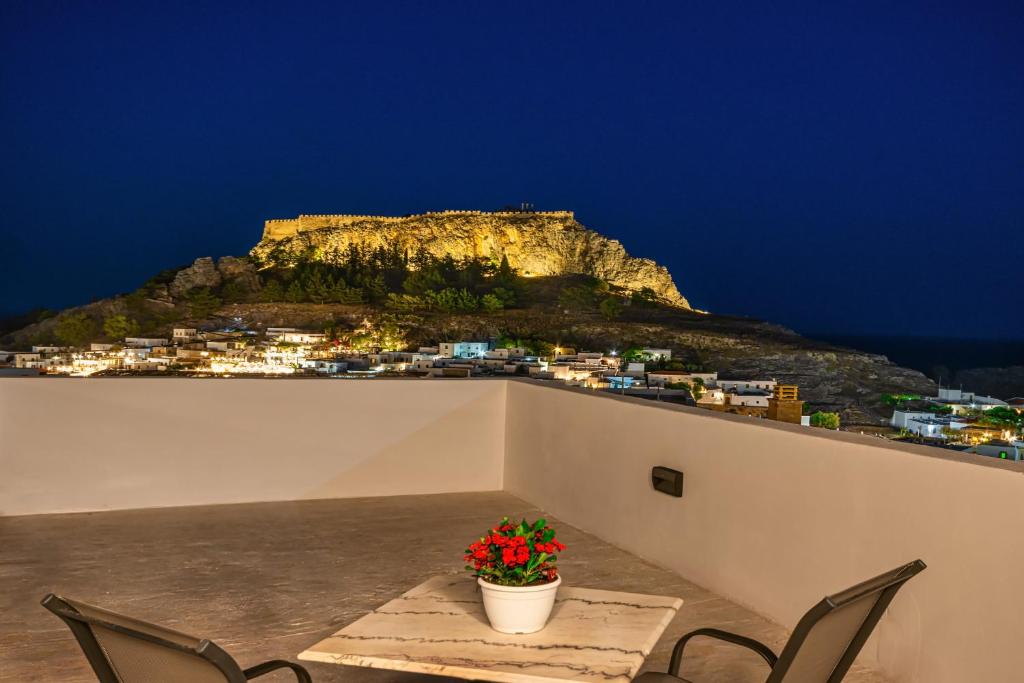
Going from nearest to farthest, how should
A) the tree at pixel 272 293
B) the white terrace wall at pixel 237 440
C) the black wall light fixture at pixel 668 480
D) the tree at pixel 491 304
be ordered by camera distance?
the black wall light fixture at pixel 668 480 → the white terrace wall at pixel 237 440 → the tree at pixel 491 304 → the tree at pixel 272 293

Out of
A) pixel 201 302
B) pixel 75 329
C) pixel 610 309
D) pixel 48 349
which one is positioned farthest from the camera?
pixel 610 309

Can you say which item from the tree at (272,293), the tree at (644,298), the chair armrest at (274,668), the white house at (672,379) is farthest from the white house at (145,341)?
the chair armrest at (274,668)

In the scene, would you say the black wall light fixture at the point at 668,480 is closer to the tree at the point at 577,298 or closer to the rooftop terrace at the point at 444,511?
the rooftop terrace at the point at 444,511

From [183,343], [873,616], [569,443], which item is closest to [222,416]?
[569,443]

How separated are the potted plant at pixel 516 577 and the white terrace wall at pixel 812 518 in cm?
144

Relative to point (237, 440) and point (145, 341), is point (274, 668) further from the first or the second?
point (145, 341)

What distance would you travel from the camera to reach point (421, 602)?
2240 mm

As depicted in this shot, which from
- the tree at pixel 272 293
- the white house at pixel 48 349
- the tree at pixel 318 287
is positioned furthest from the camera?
the tree at pixel 318 287

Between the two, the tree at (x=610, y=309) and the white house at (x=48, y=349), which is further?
the tree at (x=610, y=309)

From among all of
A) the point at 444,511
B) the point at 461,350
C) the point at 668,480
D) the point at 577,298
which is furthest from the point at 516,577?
the point at 577,298

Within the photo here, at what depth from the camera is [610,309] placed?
5022cm

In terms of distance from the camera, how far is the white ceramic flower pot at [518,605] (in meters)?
1.95

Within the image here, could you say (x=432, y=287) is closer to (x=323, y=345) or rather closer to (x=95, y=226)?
(x=323, y=345)

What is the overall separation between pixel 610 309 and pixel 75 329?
2875 centimetres
